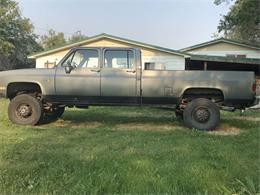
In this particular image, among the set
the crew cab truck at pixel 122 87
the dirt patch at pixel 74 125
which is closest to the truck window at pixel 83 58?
the crew cab truck at pixel 122 87

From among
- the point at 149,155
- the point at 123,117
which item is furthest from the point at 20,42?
the point at 149,155

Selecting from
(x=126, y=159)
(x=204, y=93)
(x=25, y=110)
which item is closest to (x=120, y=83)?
(x=204, y=93)

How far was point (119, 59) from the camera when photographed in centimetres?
959

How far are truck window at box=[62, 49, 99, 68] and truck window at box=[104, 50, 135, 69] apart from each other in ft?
0.94

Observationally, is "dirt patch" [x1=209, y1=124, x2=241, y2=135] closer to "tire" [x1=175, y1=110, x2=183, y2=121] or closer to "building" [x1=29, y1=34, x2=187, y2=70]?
"tire" [x1=175, y1=110, x2=183, y2=121]

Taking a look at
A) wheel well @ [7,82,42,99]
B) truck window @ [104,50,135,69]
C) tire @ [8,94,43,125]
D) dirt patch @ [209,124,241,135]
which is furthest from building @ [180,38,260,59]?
tire @ [8,94,43,125]

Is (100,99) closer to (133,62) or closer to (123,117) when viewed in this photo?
(133,62)

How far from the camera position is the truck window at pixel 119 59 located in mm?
9430

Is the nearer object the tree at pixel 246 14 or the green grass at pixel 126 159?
the green grass at pixel 126 159

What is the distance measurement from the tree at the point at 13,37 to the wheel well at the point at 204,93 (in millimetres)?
34369

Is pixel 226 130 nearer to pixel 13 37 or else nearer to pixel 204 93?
pixel 204 93

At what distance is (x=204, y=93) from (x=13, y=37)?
38.9 m

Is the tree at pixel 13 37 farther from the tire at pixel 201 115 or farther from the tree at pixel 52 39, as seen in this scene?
the tire at pixel 201 115

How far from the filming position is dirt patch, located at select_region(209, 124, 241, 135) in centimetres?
888
